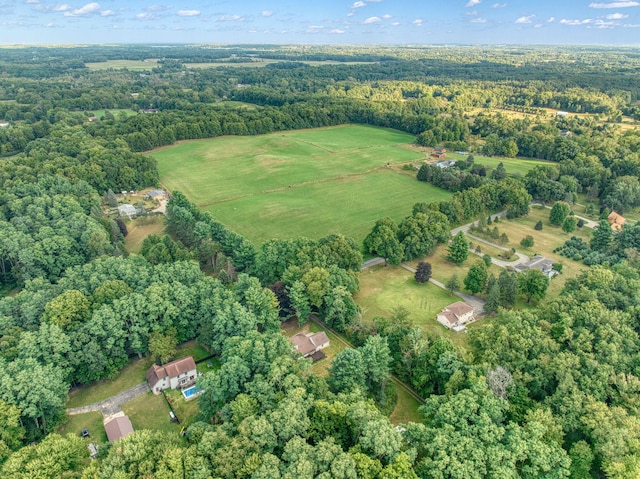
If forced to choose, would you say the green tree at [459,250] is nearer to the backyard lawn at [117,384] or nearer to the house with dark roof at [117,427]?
the backyard lawn at [117,384]

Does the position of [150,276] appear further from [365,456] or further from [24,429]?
[365,456]

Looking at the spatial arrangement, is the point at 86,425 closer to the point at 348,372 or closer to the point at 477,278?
the point at 348,372

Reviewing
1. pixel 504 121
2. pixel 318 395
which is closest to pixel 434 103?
pixel 504 121

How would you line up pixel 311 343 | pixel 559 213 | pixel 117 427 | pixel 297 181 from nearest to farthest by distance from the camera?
pixel 117 427, pixel 311 343, pixel 559 213, pixel 297 181

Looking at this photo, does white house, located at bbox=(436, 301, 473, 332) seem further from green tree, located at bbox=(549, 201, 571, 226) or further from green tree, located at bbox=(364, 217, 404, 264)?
green tree, located at bbox=(549, 201, 571, 226)

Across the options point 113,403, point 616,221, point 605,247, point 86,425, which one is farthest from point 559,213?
point 86,425

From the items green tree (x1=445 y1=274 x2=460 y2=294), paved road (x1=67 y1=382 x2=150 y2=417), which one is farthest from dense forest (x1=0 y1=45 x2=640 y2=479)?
green tree (x1=445 y1=274 x2=460 y2=294)
